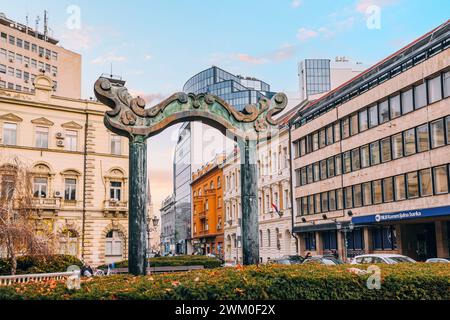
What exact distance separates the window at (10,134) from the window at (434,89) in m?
33.6

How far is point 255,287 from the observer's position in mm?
8539

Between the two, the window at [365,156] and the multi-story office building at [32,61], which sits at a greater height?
the multi-story office building at [32,61]

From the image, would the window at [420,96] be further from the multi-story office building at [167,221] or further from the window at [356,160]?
the multi-story office building at [167,221]

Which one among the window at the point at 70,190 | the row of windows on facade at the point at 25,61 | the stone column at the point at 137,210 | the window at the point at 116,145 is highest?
the row of windows on facade at the point at 25,61

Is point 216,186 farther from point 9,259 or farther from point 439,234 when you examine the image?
point 9,259

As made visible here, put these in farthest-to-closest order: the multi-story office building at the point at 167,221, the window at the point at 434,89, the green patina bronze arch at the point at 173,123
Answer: the multi-story office building at the point at 167,221 < the window at the point at 434,89 < the green patina bronze arch at the point at 173,123

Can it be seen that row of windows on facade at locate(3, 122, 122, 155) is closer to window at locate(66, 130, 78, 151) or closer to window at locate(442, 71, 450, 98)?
window at locate(66, 130, 78, 151)

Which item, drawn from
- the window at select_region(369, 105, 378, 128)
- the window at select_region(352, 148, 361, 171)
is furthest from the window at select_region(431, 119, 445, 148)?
the window at select_region(352, 148, 361, 171)

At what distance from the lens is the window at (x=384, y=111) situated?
40.9m

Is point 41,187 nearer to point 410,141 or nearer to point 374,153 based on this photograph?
point 374,153

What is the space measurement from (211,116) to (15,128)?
38092 mm

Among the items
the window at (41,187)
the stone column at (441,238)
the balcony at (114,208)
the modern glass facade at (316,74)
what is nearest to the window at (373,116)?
the stone column at (441,238)

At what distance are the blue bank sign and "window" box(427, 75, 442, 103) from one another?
7053 millimetres

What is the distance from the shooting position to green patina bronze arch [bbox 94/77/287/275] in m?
12.6
